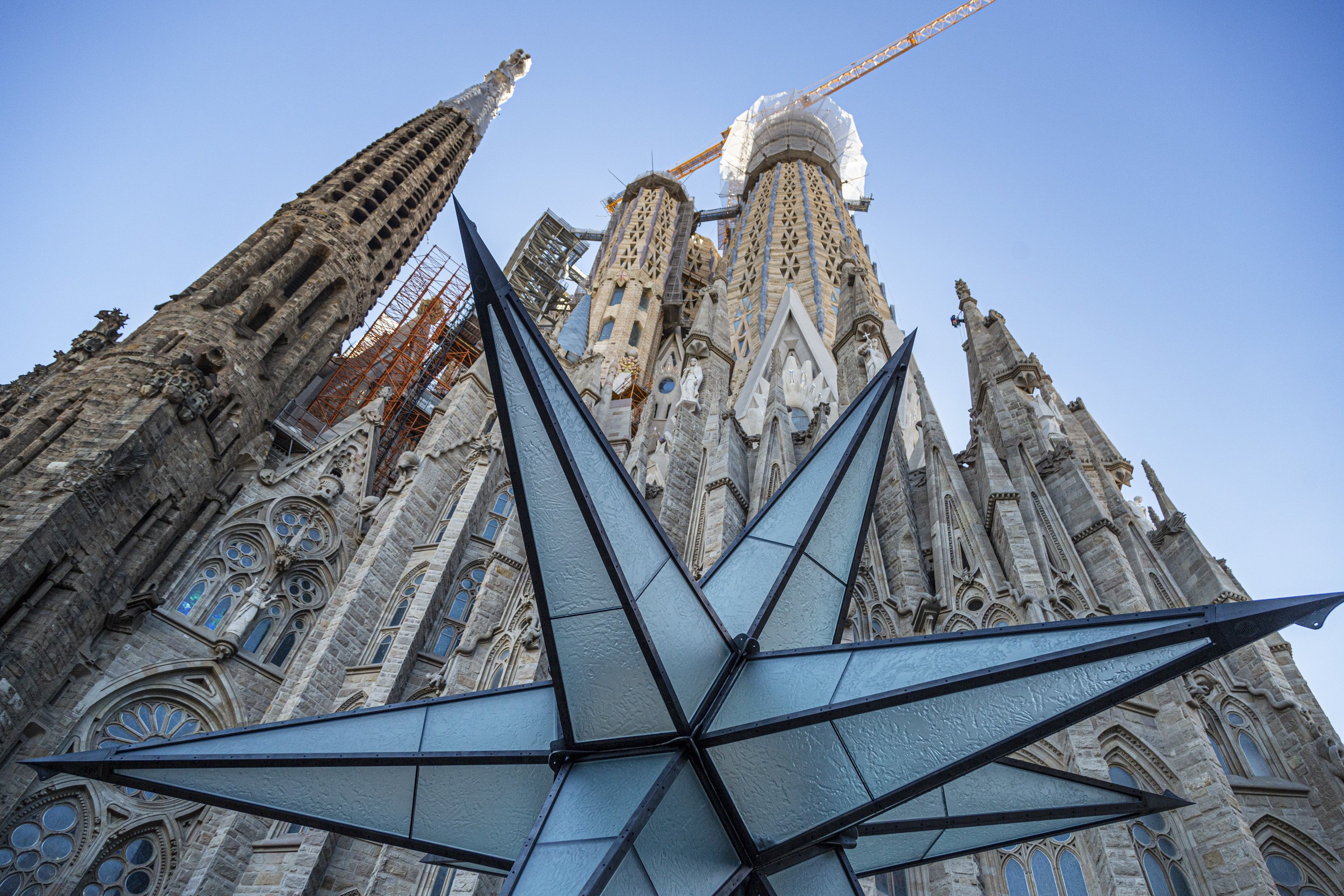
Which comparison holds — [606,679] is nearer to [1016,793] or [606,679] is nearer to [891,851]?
[891,851]

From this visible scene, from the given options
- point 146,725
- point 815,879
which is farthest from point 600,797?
point 146,725

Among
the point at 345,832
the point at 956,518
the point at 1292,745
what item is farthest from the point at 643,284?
the point at 345,832

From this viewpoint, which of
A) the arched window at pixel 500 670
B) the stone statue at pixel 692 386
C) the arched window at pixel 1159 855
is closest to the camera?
the arched window at pixel 1159 855

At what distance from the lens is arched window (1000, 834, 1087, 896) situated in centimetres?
796

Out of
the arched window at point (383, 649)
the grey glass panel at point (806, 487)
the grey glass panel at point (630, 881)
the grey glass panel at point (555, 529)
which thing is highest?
the arched window at point (383, 649)

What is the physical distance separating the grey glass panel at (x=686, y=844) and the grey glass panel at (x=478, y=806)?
1095mm

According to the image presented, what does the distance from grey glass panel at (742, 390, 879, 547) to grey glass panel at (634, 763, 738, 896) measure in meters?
2.06

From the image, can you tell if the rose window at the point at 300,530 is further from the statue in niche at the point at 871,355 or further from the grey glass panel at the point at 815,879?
the grey glass panel at the point at 815,879

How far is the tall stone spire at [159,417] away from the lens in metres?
12.5

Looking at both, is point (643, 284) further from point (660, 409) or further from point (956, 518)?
point (956, 518)

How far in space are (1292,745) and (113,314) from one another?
2120 centimetres

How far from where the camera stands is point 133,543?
14227 mm

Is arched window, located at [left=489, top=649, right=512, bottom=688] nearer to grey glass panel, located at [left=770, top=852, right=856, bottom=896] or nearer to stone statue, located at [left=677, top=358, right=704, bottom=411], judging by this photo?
stone statue, located at [left=677, top=358, right=704, bottom=411]

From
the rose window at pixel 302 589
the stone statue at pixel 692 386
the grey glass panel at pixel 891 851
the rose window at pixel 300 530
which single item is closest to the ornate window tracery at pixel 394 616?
the rose window at pixel 302 589
